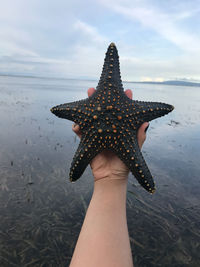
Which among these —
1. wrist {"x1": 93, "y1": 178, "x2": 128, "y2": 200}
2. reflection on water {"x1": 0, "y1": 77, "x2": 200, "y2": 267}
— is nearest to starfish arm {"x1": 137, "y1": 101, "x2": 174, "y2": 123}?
wrist {"x1": 93, "y1": 178, "x2": 128, "y2": 200}

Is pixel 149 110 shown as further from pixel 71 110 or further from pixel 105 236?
pixel 105 236

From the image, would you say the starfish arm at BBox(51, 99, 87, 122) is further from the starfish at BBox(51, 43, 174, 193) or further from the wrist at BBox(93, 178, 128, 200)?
the wrist at BBox(93, 178, 128, 200)

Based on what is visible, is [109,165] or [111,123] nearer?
[111,123]

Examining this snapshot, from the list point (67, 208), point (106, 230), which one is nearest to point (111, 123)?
point (106, 230)

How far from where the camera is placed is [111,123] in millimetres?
3602

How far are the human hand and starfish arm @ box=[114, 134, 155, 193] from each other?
16 cm

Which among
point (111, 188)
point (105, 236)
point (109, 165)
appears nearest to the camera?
point (105, 236)

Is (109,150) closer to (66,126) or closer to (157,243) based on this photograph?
(157,243)

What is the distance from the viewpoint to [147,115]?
3943 mm

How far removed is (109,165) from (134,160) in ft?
1.69

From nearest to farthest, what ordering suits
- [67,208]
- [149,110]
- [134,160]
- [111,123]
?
[134,160] < [111,123] < [149,110] < [67,208]

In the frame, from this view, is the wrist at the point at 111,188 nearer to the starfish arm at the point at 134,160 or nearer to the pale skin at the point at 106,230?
the pale skin at the point at 106,230

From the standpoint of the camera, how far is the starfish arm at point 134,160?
343cm

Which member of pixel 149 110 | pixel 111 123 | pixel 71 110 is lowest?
pixel 111 123
